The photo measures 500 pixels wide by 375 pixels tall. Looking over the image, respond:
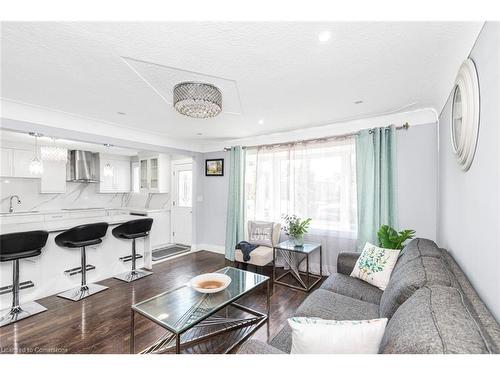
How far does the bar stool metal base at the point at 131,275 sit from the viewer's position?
3.45 m

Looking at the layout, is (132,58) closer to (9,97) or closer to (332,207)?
(9,97)

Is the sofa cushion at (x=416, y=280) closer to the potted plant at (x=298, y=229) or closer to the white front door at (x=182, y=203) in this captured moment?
the potted plant at (x=298, y=229)

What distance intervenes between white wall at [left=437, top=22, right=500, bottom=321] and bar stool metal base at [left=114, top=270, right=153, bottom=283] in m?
3.83

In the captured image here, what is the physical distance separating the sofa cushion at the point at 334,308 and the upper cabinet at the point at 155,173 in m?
4.53

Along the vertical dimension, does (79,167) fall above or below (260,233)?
above

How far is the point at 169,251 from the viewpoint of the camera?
16.6ft

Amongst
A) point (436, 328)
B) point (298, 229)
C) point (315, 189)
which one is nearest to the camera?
point (436, 328)

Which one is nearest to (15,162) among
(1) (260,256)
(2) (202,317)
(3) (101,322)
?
(3) (101,322)

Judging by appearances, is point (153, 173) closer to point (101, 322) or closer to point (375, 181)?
point (101, 322)

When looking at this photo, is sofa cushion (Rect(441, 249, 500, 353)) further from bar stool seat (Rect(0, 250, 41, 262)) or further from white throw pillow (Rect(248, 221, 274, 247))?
bar stool seat (Rect(0, 250, 41, 262))

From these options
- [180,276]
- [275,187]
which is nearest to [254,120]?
[275,187]

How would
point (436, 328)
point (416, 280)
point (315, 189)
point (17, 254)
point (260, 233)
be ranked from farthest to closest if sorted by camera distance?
point (260, 233)
point (315, 189)
point (17, 254)
point (416, 280)
point (436, 328)

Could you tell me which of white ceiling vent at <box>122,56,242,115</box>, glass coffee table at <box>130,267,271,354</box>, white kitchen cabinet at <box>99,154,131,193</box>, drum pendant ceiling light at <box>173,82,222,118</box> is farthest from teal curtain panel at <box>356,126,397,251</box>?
white kitchen cabinet at <box>99,154,131,193</box>

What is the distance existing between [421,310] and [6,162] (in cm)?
627
